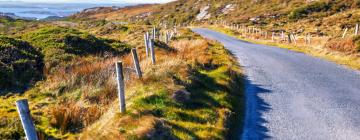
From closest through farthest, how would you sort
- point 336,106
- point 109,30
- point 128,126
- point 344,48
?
point 128,126 < point 336,106 < point 344,48 < point 109,30

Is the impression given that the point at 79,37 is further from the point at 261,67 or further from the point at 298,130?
the point at 298,130

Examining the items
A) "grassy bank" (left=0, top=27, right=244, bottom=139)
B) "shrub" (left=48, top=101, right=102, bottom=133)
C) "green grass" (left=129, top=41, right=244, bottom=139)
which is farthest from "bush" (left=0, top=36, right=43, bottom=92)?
"green grass" (left=129, top=41, right=244, bottom=139)

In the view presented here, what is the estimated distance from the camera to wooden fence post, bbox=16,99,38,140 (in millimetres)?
6207

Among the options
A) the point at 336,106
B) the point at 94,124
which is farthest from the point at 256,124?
the point at 94,124

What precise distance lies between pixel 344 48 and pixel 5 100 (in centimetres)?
1786

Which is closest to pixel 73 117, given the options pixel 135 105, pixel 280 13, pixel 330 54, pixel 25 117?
pixel 135 105

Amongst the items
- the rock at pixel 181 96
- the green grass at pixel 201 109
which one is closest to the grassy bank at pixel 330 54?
the green grass at pixel 201 109

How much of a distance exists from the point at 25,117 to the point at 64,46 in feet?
43.5

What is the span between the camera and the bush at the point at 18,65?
13913 millimetres

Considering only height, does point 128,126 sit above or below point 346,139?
above

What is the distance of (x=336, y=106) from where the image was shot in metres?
11.6

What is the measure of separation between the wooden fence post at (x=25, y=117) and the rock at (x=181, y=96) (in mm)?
4768

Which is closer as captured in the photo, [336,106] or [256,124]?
[256,124]

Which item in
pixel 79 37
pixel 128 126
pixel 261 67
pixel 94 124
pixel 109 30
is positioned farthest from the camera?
pixel 109 30
